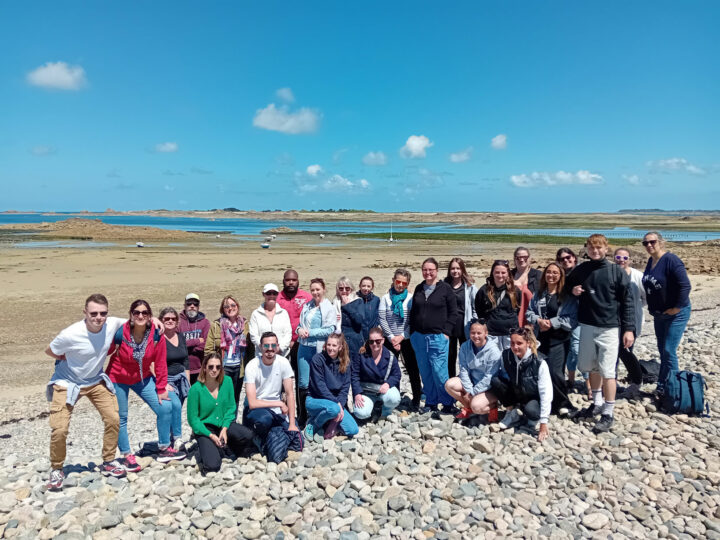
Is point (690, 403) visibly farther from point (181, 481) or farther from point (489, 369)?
point (181, 481)

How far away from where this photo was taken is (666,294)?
6410 millimetres

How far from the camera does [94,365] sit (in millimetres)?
5242

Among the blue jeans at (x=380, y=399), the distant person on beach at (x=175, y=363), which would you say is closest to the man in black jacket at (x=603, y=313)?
the blue jeans at (x=380, y=399)

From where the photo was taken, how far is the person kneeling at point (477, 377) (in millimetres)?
6406

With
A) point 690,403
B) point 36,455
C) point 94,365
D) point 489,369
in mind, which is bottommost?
point 36,455

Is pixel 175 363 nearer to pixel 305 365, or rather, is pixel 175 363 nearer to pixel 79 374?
pixel 79 374

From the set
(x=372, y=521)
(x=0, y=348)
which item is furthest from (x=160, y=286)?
(x=372, y=521)

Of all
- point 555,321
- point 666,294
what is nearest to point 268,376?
point 555,321

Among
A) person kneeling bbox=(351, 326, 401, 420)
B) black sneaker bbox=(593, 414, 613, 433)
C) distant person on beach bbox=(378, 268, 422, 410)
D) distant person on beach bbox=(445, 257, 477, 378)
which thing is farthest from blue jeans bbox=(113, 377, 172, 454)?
black sneaker bbox=(593, 414, 613, 433)

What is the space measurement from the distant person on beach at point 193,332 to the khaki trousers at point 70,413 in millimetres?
1222

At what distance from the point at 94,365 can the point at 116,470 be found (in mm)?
1271

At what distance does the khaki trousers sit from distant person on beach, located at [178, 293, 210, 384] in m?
1.22

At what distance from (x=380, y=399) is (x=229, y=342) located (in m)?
2.10

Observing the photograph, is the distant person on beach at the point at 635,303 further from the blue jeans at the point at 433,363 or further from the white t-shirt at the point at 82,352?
the white t-shirt at the point at 82,352
